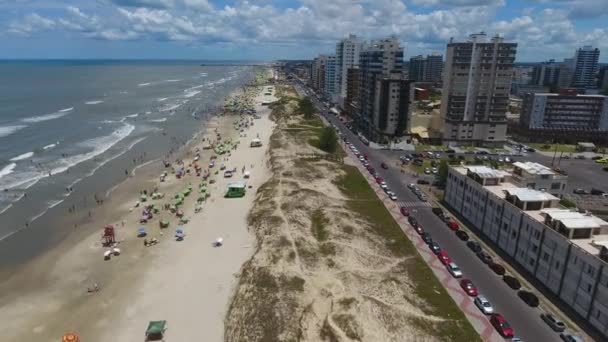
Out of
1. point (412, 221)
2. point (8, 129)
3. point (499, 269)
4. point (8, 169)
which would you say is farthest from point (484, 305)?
point (8, 129)

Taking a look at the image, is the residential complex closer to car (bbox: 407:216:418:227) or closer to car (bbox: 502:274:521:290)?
car (bbox: 407:216:418:227)

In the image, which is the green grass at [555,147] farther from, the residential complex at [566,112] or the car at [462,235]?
the car at [462,235]

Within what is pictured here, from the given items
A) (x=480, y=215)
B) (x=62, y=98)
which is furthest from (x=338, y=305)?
(x=62, y=98)

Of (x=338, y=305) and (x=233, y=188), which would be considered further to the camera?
(x=233, y=188)

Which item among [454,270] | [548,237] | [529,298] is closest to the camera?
[529,298]

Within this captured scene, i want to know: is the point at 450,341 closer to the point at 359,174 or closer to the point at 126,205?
the point at 359,174

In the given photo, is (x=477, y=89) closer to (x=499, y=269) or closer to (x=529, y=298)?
(x=499, y=269)

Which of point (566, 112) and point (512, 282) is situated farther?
point (566, 112)
